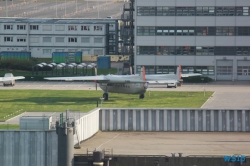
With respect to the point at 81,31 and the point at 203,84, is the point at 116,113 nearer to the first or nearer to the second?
the point at 203,84

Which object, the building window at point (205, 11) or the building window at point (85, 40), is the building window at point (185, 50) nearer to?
the building window at point (205, 11)

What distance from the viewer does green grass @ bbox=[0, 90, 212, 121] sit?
88.0 m

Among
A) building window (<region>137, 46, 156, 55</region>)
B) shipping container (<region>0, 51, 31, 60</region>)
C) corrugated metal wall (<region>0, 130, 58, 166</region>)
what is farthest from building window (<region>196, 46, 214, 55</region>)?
corrugated metal wall (<region>0, 130, 58, 166</region>)

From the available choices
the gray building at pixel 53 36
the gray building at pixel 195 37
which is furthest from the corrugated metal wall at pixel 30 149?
the gray building at pixel 53 36

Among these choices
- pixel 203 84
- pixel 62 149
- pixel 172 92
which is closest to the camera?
pixel 62 149

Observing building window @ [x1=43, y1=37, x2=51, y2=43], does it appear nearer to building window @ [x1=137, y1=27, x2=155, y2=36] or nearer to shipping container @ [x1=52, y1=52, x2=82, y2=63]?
shipping container @ [x1=52, y1=52, x2=82, y2=63]

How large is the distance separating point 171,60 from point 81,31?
47.2 m

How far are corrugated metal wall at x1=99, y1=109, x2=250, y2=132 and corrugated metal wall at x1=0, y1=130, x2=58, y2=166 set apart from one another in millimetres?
13169

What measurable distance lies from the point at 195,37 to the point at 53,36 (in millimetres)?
51408

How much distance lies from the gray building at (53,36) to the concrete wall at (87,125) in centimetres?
12013

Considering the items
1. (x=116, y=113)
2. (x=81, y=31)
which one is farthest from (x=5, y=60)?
(x=116, y=113)

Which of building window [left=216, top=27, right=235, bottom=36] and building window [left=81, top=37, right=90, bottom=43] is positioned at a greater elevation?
building window [left=216, top=27, right=235, bottom=36]

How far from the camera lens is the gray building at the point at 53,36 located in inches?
7013

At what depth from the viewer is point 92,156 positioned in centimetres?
4644
